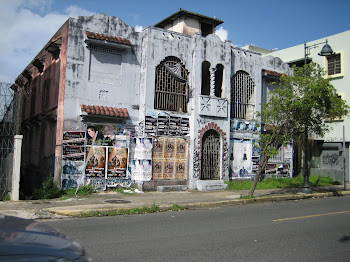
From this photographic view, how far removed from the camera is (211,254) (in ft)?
20.2

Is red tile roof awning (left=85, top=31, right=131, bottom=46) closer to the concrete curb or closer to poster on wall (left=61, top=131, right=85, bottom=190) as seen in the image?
poster on wall (left=61, top=131, right=85, bottom=190)

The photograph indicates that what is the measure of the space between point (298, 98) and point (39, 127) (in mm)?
13947

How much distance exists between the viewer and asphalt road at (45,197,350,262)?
20.2 ft

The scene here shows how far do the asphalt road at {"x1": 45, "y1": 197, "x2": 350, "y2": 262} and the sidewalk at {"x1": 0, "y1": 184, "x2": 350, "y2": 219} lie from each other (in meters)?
1.09

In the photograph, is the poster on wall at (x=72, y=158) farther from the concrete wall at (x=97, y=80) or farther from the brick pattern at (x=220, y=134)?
the brick pattern at (x=220, y=134)

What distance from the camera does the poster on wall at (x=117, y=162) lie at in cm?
1539

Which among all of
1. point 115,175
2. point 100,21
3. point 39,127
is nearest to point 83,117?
point 115,175

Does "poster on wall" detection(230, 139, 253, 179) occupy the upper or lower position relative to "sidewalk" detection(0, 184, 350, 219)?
upper

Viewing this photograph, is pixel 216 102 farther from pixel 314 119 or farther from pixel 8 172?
pixel 8 172

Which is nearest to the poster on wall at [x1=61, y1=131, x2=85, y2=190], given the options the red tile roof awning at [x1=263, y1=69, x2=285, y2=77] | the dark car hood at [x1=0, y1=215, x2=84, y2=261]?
the dark car hood at [x1=0, y1=215, x2=84, y2=261]

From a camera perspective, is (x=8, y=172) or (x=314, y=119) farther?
(x=314, y=119)

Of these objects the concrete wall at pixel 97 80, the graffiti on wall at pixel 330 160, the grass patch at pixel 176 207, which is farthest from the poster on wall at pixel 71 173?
the graffiti on wall at pixel 330 160

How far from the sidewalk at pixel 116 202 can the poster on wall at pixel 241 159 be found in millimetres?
3206

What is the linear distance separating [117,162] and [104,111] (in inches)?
96.1
